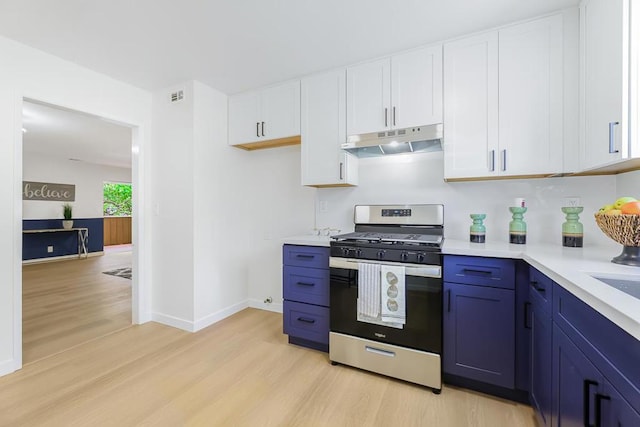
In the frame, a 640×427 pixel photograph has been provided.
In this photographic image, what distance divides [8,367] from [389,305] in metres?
2.78

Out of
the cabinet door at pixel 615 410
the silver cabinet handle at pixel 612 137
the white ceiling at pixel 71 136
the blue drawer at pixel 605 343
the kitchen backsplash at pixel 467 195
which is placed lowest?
the cabinet door at pixel 615 410

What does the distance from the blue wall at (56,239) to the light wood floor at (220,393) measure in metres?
5.57

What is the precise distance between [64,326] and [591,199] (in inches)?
187

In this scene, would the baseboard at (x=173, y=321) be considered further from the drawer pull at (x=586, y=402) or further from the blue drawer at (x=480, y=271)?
the drawer pull at (x=586, y=402)

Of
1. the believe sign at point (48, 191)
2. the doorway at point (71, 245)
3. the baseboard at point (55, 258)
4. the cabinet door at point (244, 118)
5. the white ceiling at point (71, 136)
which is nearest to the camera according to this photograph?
the doorway at point (71, 245)

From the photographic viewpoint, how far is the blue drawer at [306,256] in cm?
231

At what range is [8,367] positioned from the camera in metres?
2.04

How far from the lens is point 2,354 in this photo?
2.02 meters

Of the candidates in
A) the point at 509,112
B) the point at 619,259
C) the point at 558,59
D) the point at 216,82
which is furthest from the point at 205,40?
the point at 619,259

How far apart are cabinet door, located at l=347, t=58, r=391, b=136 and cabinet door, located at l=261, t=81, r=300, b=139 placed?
55 cm

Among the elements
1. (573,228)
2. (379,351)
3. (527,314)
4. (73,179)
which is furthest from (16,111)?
(73,179)

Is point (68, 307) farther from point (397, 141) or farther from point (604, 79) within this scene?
point (604, 79)

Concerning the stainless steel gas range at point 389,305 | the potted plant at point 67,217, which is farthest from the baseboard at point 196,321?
the potted plant at point 67,217

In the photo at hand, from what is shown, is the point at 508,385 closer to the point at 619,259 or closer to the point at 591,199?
the point at 619,259
